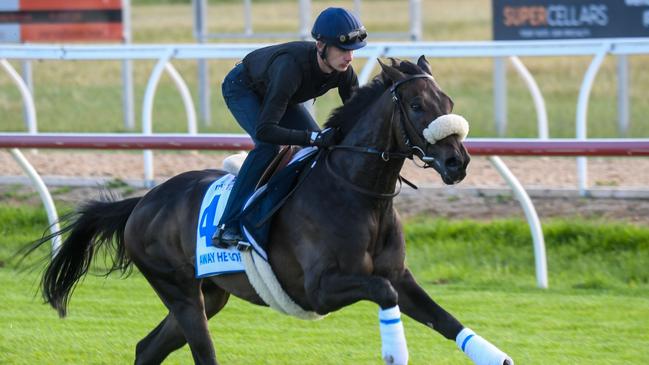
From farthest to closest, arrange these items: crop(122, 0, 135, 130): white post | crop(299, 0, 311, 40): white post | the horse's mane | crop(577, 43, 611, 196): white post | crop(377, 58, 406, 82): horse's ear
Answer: crop(122, 0, 135, 130): white post → crop(299, 0, 311, 40): white post → crop(577, 43, 611, 196): white post → the horse's mane → crop(377, 58, 406, 82): horse's ear

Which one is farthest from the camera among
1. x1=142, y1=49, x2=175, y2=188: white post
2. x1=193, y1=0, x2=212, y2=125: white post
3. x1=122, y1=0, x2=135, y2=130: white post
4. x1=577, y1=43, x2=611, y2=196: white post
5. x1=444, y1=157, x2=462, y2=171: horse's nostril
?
x1=193, y1=0, x2=212, y2=125: white post

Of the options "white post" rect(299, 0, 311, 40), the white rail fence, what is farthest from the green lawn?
"white post" rect(299, 0, 311, 40)

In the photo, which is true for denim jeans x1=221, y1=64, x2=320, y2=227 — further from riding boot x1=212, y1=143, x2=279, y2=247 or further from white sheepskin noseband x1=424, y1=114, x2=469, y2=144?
white sheepskin noseband x1=424, y1=114, x2=469, y2=144

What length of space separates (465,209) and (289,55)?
4233 mm

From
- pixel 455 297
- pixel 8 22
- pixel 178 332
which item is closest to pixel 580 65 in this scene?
pixel 8 22

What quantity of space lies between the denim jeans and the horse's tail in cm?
90

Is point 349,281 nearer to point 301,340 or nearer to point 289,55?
point 289,55

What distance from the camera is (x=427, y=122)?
15.0 feet

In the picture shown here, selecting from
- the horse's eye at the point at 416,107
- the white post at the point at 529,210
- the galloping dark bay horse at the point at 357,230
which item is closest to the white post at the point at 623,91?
the white post at the point at 529,210

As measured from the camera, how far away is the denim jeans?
17.1 feet

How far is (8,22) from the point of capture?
12164mm

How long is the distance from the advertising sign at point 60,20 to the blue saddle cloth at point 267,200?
7.70 meters

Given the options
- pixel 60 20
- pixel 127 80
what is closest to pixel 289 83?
pixel 127 80

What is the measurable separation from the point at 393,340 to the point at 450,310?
2635 mm
